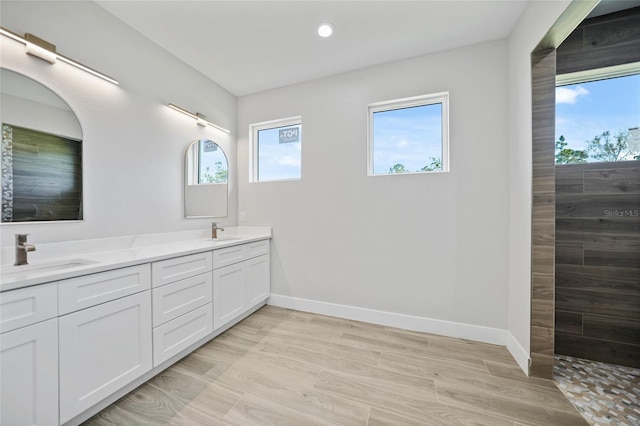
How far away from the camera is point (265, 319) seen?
8.53 feet

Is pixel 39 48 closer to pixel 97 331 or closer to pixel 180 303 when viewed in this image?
pixel 97 331

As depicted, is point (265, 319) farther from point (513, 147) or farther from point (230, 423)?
point (513, 147)

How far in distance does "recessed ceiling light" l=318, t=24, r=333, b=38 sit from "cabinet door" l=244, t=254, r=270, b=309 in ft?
7.39

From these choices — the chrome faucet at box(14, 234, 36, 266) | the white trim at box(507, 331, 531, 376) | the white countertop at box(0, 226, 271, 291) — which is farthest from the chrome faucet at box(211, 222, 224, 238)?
the white trim at box(507, 331, 531, 376)

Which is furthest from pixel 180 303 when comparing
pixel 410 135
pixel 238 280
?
pixel 410 135

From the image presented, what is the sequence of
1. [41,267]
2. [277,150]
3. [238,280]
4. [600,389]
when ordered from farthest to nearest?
[277,150], [238,280], [600,389], [41,267]

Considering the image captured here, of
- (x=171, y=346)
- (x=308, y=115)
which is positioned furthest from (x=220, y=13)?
(x=171, y=346)

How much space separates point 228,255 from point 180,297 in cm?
56

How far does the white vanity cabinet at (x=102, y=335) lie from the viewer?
3.92 ft

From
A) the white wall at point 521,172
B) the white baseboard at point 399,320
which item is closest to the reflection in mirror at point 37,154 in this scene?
the white baseboard at point 399,320

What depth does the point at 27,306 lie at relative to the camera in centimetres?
107

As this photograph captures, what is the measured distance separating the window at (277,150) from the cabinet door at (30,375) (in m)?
2.27

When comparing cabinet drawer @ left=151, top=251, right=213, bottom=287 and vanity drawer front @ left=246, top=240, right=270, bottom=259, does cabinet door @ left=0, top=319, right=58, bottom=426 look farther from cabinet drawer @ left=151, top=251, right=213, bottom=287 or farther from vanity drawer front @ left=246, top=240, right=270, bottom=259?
vanity drawer front @ left=246, top=240, right=270, bottom=259

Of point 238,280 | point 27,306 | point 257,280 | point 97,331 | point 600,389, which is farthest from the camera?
point 257,280
